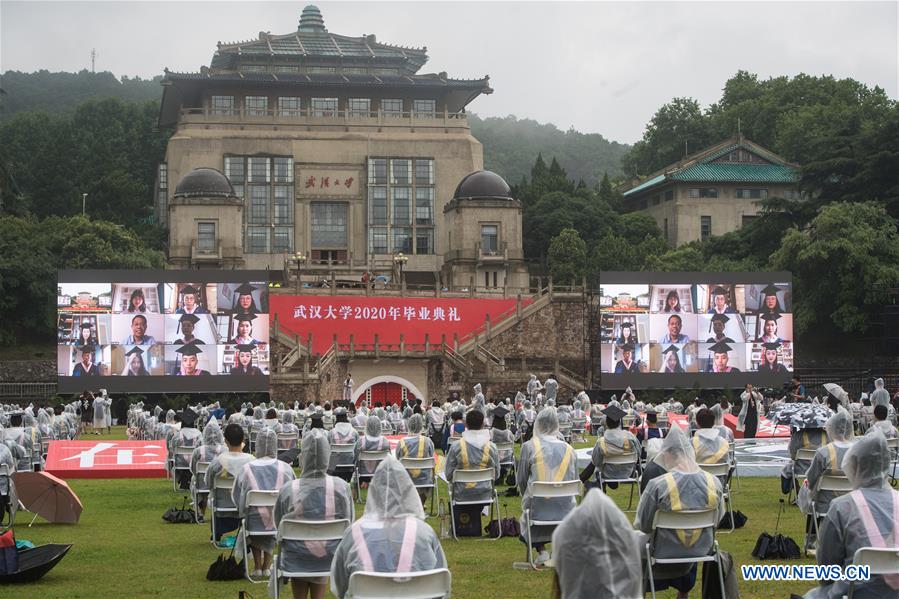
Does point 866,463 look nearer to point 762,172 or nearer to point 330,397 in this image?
point 330,397

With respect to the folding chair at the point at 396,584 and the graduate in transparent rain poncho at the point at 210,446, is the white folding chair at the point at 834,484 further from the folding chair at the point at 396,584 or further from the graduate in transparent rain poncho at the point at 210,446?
the graduate in transparent rain poncho at the point at 210,446

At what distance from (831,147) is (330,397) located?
28.1 meters

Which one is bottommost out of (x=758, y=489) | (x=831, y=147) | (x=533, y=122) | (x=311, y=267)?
(x=758, y=489)

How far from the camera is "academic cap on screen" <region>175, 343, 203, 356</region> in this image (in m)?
43.8

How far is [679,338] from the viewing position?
46.8 m

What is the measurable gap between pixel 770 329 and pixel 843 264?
828cm

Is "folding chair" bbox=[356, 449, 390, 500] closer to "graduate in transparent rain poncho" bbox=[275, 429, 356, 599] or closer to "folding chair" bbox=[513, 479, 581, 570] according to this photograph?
"folding chair" bbox=[513, 479, 581, 570]

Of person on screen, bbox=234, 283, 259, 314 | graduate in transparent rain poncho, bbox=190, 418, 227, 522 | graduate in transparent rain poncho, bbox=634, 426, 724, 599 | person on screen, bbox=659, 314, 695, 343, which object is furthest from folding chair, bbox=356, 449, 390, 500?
person on screen, bbox=659, 314, 695, 343

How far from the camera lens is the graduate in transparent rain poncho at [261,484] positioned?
11453 millimetres

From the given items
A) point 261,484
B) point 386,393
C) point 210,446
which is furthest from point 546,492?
point 386,393

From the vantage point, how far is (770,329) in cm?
4688

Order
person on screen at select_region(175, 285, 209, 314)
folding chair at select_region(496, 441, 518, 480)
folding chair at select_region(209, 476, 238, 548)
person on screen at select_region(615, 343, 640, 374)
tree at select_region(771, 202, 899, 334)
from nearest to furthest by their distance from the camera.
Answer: folding chair at select_region(209, 476, 238, 548)
folding chair at select_region(496, 441, 518, 480)
person on screen at select_region(175, 285, 209, 314)
person on screen at select_region(615, 343, 640, 374)
tree at select_region(771, 202, 899, 334)

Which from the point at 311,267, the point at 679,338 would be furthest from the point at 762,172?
the point at 679,338

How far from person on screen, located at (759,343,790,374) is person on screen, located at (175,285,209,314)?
Result: 19850mm
